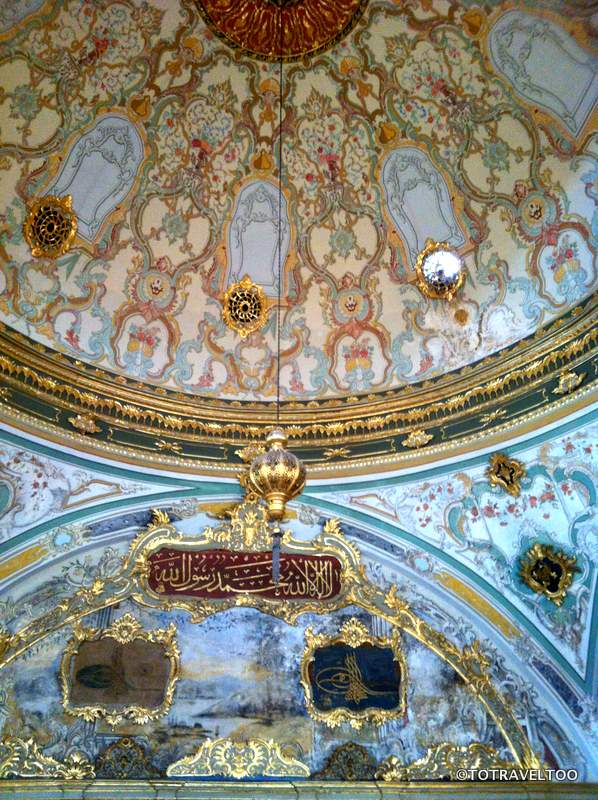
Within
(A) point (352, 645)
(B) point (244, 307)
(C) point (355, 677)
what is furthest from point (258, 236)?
(C) point (355, 677)

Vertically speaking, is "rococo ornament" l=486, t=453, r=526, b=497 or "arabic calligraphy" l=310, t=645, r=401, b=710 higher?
"rococo ornament" l=486, t=453, r=526, b=497

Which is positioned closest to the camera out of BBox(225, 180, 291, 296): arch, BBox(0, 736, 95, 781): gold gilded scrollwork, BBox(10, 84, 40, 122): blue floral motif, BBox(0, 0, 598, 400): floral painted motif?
BBox(0, 736, 95, 781): gold gilded scrollwork

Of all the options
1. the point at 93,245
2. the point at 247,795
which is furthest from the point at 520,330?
the point at 247,795

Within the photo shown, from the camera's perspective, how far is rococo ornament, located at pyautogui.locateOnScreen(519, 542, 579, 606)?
940 centimetres

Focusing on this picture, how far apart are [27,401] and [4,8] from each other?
14.2ft

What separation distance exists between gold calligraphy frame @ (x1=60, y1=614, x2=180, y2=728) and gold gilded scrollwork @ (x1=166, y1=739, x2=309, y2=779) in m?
0.60

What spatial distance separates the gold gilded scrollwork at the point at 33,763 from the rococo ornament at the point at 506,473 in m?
5.55

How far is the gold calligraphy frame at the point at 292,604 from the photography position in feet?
29.7

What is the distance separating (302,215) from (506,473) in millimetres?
4418

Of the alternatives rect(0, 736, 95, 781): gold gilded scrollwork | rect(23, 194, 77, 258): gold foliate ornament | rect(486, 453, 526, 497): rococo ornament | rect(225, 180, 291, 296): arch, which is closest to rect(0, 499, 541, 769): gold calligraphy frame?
rect(0, 736, 95, 781): gold gilded scrollwork

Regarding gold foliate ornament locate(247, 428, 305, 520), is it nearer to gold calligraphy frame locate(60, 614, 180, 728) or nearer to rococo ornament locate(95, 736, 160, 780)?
gold calligraphy frame locate(60, 614, 180, 728)

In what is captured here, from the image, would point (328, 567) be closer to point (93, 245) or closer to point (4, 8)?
point (93, 245)

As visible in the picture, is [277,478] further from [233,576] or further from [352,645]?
[352,645]

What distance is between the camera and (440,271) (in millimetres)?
10805
